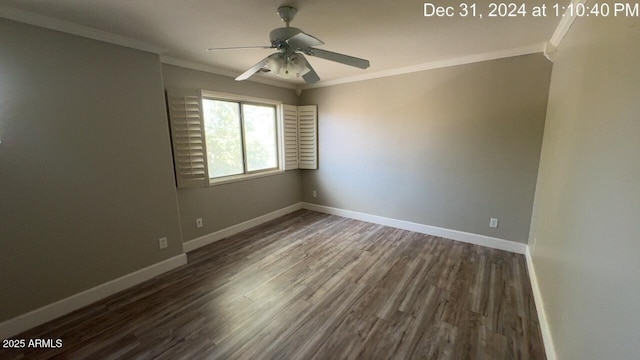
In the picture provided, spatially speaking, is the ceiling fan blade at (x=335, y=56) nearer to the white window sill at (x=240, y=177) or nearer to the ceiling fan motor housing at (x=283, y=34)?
the ceiling fan motor housing at (x=283, y=34)

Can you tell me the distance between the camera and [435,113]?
132 inches

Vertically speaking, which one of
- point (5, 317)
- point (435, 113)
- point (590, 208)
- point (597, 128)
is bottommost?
point (5, 317)

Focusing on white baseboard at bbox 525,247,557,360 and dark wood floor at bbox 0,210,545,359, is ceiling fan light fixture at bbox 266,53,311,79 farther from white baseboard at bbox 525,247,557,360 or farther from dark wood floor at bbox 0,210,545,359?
white baseboard at bbox 525,247,557,360

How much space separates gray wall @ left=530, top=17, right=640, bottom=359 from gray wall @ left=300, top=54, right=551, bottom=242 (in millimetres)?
915

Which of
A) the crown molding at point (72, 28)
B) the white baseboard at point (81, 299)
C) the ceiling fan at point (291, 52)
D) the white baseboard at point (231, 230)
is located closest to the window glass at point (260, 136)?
the white baseboard at point (231, 230)

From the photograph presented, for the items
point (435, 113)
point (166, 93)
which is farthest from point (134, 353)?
point (435, 113)

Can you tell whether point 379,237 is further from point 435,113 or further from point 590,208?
point 590,208

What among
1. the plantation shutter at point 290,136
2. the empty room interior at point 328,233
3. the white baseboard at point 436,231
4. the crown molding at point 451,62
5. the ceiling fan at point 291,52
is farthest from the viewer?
the plantation shutter at point 290,136

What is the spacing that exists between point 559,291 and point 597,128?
105 cm

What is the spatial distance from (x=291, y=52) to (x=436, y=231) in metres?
3.06

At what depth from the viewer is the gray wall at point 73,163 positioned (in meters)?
1.83

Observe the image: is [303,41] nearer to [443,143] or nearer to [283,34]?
[283,34]

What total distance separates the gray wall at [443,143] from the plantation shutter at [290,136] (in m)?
0.42

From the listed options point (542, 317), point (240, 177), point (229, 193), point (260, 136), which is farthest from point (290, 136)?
point (542, 317)
